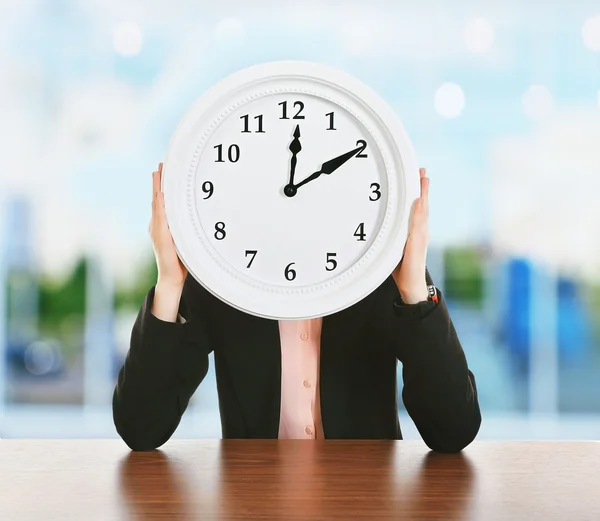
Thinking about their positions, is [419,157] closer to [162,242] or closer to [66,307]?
[66,307]

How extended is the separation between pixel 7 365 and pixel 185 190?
3.82 meters

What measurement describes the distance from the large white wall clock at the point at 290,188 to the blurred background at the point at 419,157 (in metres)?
3.35

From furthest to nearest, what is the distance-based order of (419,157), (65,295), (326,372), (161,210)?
(65,295) → (419,157) → (326,372) → (161,210)

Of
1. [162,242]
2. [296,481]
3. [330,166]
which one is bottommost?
[296,481]

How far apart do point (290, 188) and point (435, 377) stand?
0.37 meters

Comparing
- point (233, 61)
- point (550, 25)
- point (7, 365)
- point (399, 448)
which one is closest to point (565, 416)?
point (550, 25)

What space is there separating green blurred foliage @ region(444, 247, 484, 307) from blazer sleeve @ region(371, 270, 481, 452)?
323 cm

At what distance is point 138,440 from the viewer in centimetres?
111

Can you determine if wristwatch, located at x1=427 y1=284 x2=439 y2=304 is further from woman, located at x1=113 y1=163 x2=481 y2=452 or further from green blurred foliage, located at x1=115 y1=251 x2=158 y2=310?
green blurred foliage, located at x1=115 y1=251 x2=158 y2=310

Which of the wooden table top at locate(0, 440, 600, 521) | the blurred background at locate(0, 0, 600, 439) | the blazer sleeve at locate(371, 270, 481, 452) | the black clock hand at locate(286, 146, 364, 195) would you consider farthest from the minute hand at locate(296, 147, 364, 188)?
the blurred background at locate(0, 0, 600, 439)

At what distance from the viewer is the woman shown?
1.12 meters

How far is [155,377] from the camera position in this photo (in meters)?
1.20

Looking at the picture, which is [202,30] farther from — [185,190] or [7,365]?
[185,190]

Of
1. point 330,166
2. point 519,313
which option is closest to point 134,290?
point 519,313
